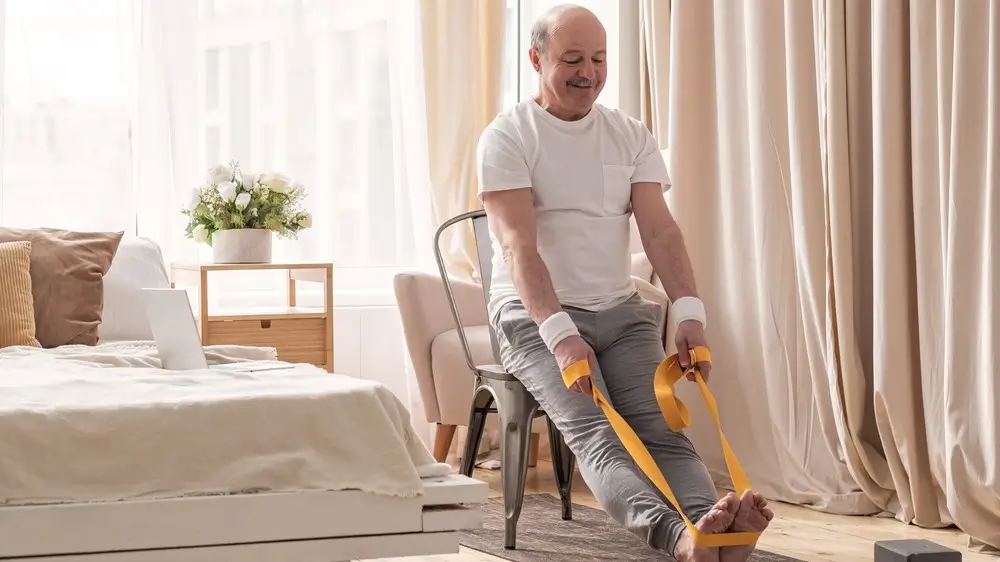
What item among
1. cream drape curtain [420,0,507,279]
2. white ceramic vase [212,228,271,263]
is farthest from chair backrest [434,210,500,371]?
cream drape curtain [420,0,507,279]

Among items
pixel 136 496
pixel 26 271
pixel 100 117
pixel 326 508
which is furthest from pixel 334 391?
pixel 100 117

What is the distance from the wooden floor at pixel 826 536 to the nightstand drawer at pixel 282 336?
0.71m

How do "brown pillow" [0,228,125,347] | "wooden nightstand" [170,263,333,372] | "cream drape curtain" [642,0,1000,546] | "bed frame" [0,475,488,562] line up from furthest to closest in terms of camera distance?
1. "wooden nightstand" [170,263,333,372]
2. "brown pillow" [0,228,125,347]
3. "cream drape curtain" [642,0,1000,546]
4. "bed frame" [0,475,488,562]

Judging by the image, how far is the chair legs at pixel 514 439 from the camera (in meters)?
2.67

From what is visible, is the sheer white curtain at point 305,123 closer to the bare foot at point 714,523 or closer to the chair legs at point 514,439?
the chair legs at point 514,439

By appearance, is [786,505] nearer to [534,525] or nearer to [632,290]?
[534,525]

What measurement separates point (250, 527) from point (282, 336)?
1.58m

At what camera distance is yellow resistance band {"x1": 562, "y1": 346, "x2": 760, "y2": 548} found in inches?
77.5

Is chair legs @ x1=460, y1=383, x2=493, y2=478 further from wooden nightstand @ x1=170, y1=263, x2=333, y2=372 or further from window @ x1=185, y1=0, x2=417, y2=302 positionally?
window @ x1=185, y1=0, x2=417, y2=302

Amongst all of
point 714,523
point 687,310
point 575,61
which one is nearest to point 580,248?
point 687,310

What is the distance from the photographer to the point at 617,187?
2674mm

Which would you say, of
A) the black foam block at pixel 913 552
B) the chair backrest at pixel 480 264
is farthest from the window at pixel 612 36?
the black foam block at pixel 913 552

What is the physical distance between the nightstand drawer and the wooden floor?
2.34 feet

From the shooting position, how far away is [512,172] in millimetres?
2586
